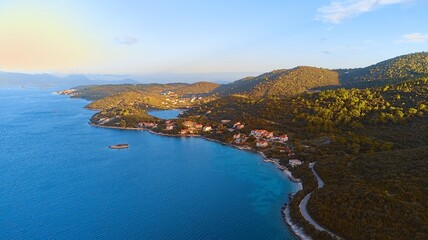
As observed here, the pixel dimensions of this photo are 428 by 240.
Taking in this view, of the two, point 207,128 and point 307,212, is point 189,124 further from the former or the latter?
point 307,212

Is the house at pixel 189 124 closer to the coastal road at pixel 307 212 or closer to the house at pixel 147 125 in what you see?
the house at pixel 147 125

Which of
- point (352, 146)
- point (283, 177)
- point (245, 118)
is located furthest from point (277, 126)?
point (283, 177)

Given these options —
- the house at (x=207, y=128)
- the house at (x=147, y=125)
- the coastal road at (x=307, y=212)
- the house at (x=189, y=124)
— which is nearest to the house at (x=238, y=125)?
the house at (x=207, y=128)

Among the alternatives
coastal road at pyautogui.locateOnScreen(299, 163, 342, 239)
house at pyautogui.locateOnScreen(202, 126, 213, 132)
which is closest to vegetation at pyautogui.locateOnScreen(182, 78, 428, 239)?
coastal road at pyautogui.locateOnScreen(299, 163, 342, 239)

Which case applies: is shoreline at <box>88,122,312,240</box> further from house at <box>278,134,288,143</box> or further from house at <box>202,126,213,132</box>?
house at <box>278,134,288,143</box>

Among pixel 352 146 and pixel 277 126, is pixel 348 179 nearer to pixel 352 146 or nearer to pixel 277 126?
pixel 352 146

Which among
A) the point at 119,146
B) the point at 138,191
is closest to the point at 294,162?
the point at 138,191
